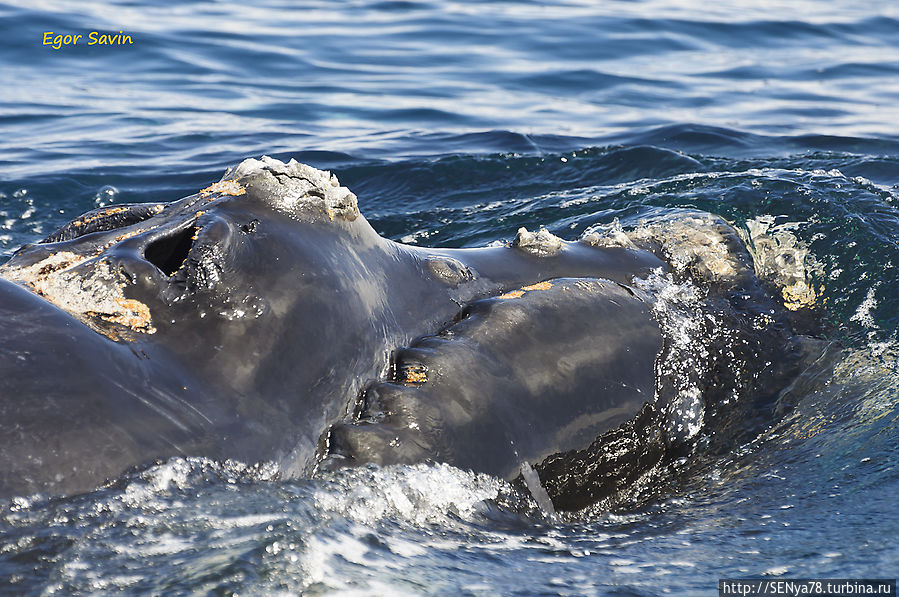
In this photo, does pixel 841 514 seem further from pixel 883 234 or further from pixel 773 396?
pixel 883 234

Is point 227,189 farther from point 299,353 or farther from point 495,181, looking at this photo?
point 495,181

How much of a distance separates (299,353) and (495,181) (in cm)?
669

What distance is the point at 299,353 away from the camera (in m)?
3.21

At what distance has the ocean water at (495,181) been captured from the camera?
8.95 ft

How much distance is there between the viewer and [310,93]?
14.3m

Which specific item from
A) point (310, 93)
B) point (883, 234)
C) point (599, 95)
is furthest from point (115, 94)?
point (883, 234)

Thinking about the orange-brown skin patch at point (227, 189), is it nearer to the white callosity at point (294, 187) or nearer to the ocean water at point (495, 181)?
the white callosity at point (294, 187)

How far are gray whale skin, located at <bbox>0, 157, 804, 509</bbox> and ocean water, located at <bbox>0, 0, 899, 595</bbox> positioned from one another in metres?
0.12

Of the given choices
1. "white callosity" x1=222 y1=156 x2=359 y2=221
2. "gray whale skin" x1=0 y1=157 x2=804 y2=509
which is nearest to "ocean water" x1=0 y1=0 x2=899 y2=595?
"gray whale skin" x1=0 y1=157 x2=804 y2=509

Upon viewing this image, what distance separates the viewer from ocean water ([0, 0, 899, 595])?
2727 mm

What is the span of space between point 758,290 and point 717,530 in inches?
64.0

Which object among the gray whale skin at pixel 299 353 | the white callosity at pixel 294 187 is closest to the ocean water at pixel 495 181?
the gray whale skin at pixel 299 353

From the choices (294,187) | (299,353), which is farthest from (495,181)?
(299,353)

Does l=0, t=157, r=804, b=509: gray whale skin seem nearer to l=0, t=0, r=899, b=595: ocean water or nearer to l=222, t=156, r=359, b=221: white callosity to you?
l=222, t=156, r=359, b=221: white callosity
